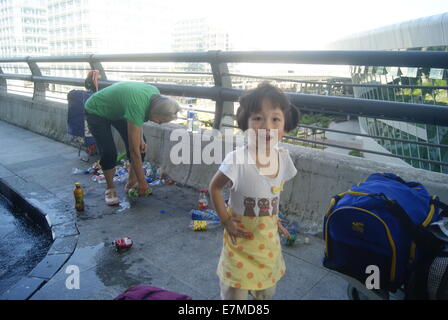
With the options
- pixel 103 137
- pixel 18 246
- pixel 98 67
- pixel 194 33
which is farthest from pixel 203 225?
pixel 194 33

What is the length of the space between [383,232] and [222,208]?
102 centimetres

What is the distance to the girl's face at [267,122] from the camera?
2.04 m

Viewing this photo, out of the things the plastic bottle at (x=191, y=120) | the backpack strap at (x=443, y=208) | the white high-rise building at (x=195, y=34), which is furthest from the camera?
the white high-rise building at (x=195, y=34)

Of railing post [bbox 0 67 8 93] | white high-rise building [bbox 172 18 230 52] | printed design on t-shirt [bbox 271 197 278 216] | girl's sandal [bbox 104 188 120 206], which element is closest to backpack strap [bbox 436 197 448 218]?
printed design on t-shirt [bbox 271 197 278 216]

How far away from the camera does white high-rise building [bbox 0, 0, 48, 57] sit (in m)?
121

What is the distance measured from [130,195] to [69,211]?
30.6 inches

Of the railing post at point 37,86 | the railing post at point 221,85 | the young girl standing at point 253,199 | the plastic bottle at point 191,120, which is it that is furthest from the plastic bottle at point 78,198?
the railing post at point 37,86

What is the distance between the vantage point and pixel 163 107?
4.02m

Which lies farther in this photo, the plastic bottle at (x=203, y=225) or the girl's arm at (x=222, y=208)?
the plastic bottle at (x=203, y=225)

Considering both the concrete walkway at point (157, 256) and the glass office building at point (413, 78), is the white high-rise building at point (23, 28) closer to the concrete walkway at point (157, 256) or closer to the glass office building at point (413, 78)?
the glass office building at point (413, 78)

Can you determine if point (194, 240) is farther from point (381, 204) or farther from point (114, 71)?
point (114, 71)

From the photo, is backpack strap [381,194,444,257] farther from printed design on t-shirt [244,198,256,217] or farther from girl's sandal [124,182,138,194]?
girl's sandal [124,182,138,194]
